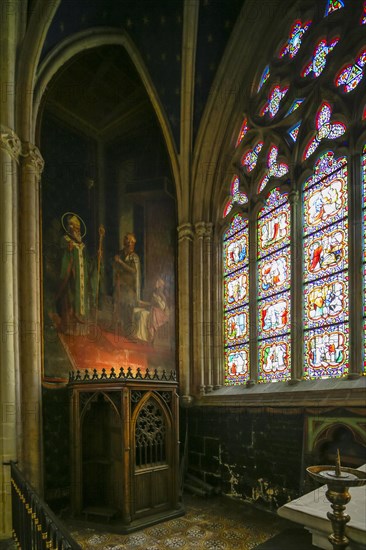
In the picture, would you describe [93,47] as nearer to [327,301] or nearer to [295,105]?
[295,105]

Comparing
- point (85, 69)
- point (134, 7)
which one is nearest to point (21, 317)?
point (85, 69)

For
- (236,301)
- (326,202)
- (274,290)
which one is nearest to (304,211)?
(326,202)

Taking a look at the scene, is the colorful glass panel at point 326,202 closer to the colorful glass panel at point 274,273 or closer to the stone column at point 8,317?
the colorful glass panel at point 274,273

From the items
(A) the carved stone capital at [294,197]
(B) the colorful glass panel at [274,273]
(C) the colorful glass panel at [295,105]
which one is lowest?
(B) the colorful glass panel at [274,273]

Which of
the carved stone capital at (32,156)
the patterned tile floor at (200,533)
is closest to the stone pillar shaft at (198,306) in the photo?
the patterned tile floor at (200,533)

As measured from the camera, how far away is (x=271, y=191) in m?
7.42

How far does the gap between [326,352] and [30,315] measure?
449 cm

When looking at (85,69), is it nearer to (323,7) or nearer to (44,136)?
(44,136)

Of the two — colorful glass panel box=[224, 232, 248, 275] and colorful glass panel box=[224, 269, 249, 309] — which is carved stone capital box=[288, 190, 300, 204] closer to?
colorful glass panel box=[224, 232, 248, 275]

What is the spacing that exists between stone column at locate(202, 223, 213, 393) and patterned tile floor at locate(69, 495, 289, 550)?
2391 mm

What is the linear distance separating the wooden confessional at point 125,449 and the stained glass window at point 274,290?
167cm

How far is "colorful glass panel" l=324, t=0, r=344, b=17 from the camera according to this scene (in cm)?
648

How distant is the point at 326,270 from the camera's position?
6.11 meters

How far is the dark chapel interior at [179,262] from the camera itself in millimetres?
5810
